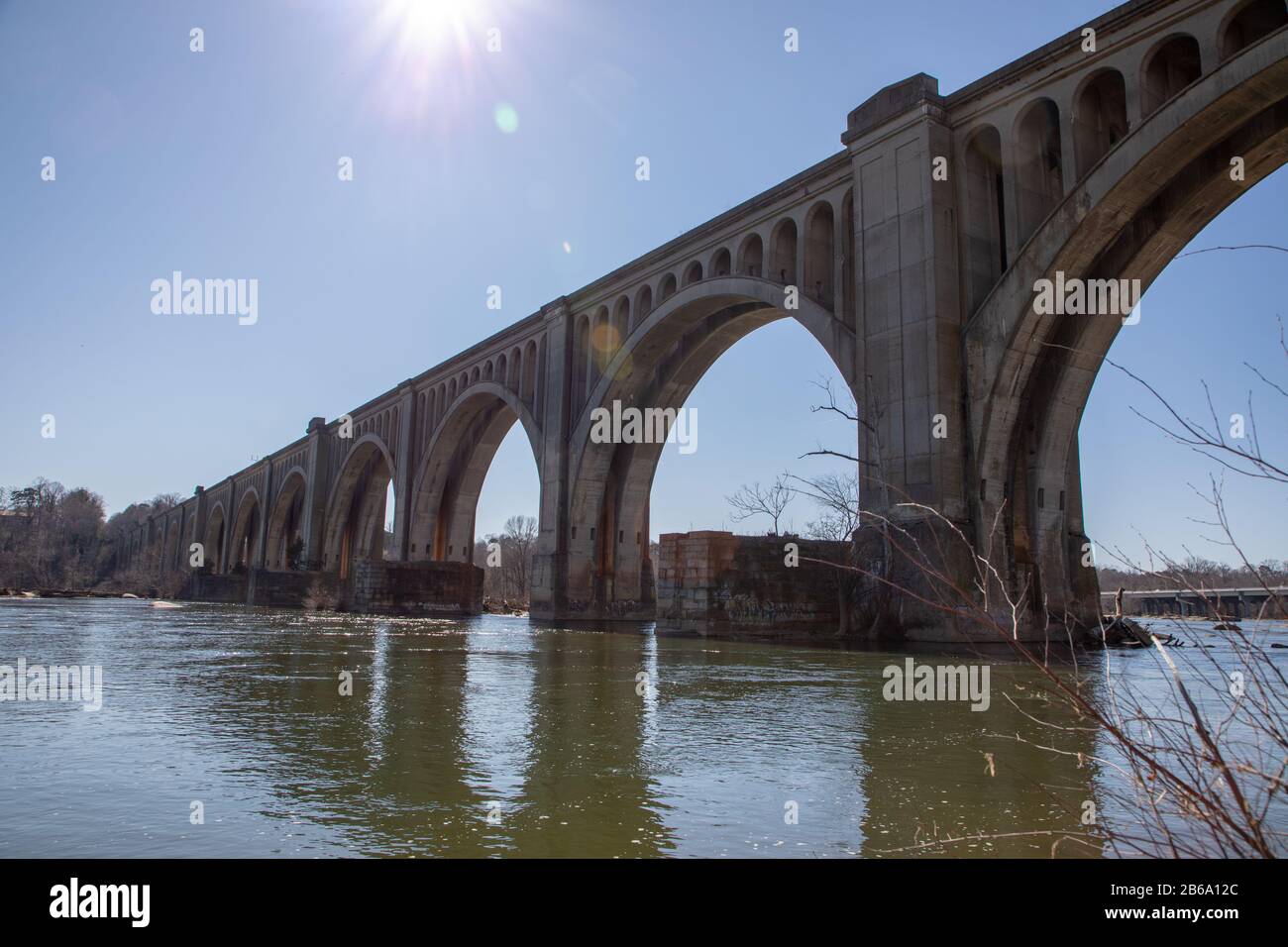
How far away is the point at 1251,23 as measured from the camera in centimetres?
1570

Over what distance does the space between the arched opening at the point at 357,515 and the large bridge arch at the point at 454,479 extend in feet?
45.4

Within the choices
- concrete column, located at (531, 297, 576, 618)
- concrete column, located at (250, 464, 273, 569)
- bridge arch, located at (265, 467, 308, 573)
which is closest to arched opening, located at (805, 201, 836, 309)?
concrete column, located at (531, 297, 576, 618)

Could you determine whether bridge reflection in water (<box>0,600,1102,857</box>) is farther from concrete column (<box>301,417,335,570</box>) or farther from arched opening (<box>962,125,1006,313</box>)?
concrete column (<box>301,417,335,570</box>)

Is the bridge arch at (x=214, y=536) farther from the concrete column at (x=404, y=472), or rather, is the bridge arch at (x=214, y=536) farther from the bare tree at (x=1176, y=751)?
the bare tree at (x=1176, y=751)

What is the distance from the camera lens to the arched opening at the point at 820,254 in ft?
80.1

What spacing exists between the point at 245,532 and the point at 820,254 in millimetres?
82995

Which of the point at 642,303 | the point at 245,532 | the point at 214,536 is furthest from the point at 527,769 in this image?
the point at 214,536

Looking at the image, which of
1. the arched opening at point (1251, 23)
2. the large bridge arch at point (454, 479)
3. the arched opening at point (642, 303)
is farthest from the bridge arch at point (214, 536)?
the arched opening at point (1251, 23)

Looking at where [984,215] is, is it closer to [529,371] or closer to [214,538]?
[529,371]
